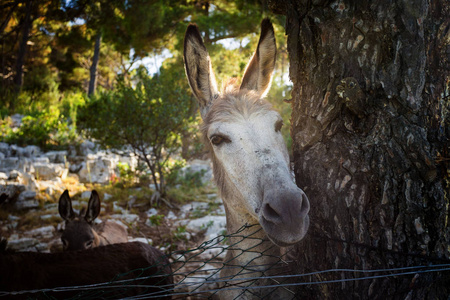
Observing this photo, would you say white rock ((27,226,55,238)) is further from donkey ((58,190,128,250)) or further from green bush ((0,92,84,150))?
green bush ((0,92,84,150))

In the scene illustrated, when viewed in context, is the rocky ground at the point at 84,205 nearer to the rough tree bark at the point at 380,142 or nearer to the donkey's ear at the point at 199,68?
the donkey's ear at the point at 199,68

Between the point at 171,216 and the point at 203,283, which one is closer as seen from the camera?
the point at 203,283

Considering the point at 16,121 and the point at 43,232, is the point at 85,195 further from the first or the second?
the point at 16,121

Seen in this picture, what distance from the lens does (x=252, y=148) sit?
6.51 feet

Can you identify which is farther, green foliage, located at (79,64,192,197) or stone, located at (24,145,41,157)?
stone, located at (24,145,41,157)

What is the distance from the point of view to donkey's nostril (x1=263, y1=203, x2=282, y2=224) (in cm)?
161

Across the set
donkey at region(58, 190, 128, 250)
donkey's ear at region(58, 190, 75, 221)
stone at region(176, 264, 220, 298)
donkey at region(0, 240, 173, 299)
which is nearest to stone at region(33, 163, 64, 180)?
donkey at region(58, 190, 128, 250)

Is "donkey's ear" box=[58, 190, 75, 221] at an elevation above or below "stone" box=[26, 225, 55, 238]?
above

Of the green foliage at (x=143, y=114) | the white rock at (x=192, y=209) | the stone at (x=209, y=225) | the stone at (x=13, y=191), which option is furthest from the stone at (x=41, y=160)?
the stone at (x=209, y=225)

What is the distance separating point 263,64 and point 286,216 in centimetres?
151

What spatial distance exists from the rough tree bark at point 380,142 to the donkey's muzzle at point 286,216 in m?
0.20

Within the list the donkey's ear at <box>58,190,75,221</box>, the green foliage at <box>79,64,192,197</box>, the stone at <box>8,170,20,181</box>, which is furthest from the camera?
the stone at <box>8,170,20,181</box>

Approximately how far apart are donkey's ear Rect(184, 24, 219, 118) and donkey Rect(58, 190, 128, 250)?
293 centimetres

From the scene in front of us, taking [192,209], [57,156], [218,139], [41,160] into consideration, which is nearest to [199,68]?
[218,139]
